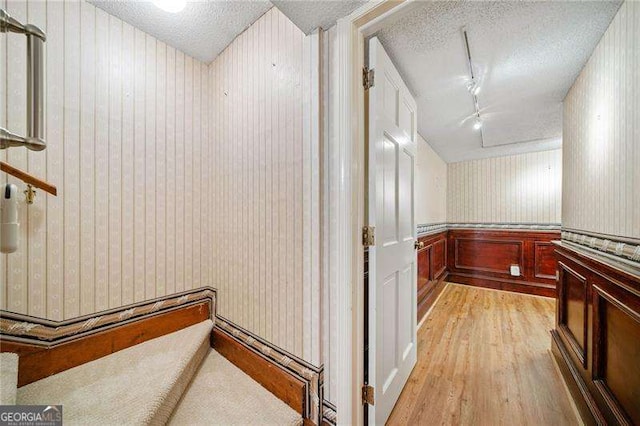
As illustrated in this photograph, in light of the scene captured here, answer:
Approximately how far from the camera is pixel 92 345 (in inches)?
54.4

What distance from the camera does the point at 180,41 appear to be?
1.68 meters

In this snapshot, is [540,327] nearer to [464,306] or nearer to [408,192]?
[464,306]

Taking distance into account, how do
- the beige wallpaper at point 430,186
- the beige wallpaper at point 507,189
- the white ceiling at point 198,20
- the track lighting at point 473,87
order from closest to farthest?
the white ceiling at point 198,20 → the track lighting at point 473,87 → the beige wallpaper at point 430,186 → the beige wallpaper at point 507,189

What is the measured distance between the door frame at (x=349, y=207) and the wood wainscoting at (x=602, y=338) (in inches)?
43.6

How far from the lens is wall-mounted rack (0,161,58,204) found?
3.16ft

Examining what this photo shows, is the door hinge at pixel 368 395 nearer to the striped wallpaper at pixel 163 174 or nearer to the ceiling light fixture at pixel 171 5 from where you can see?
the striped wallpaper at pixel 163 174

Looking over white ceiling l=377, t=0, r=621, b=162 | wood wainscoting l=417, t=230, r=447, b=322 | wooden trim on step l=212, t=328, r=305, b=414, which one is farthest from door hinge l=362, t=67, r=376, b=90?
wood wainscoting l=417, t=230, r=447, b=322

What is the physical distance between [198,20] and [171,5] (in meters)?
0.17

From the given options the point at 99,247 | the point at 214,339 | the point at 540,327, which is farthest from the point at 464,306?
the point at 99,247

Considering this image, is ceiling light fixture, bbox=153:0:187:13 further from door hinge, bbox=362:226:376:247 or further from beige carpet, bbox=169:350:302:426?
beige carpet, bbox=169:350:302:426

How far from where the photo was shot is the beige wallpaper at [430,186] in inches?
121

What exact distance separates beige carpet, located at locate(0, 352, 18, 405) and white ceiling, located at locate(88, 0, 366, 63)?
1.93 metres

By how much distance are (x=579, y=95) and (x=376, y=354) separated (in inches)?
91.9

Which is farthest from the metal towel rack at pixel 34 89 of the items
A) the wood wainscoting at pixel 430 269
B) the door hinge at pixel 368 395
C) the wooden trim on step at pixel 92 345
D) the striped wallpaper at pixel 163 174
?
the wood wainscoting at pixel 430 269
